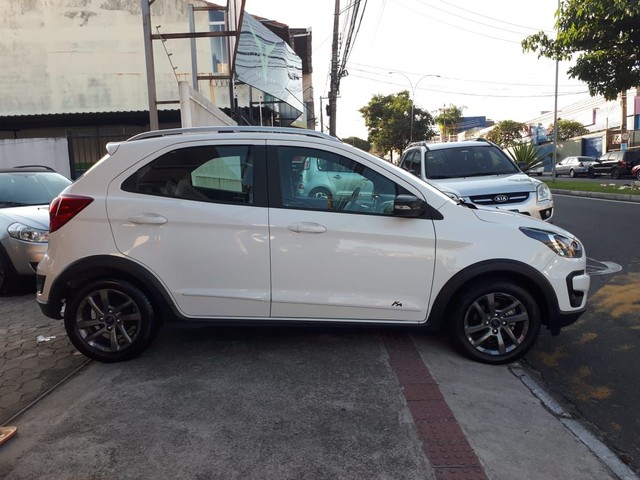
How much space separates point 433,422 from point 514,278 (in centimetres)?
139

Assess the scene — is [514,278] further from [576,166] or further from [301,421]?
[576,166]

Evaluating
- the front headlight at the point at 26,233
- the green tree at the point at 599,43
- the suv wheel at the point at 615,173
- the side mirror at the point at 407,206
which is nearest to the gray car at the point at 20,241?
the front headlight at the point at 26,233

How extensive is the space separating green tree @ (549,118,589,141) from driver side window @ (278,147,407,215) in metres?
61.0

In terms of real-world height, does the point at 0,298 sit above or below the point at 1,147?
below

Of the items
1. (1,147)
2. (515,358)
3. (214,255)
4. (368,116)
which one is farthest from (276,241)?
(368,116)

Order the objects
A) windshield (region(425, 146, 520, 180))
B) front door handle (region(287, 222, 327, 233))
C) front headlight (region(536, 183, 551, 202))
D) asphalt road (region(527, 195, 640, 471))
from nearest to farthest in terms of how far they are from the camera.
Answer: asphalt road (region(527, 195, 640, 471)) → front door handle (region(287, 222, 327, 233)) → front headlight (region(536, 183, 551, 202)) → windshield (region(425, 146, 520, 180))

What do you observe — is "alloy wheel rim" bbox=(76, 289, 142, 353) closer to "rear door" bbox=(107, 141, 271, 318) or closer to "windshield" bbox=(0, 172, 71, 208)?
"rear door" bbox=(107, 141, 271, 318)

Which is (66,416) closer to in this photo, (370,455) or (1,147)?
(370,455)

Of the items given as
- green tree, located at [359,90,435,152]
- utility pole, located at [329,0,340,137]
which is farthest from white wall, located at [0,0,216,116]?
green tree, located at [359,90,435,152]

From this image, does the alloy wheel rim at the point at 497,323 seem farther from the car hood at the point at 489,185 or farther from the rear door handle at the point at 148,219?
Result: the car hood at the point at 489,185

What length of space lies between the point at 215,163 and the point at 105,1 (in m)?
18.5

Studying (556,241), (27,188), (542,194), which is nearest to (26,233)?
(27,188)

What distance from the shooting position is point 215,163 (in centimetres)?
389

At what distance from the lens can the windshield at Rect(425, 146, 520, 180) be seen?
8.05 meters
